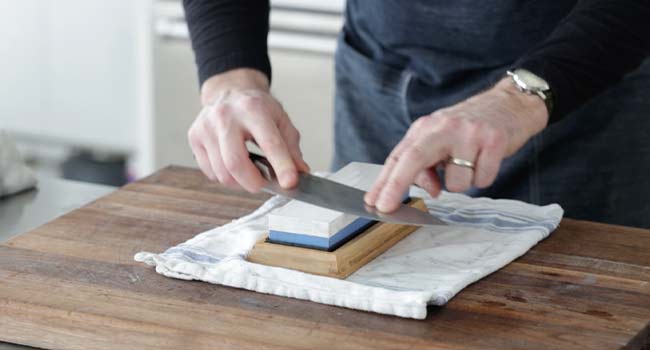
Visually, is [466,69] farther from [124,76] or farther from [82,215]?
[124,76]

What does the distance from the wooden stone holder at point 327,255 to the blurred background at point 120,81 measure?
1.39m

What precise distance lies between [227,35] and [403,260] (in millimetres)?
415

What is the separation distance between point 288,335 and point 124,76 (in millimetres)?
2214

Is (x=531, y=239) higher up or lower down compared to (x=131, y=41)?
higher up

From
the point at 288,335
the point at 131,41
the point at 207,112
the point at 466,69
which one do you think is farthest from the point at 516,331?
the point at 131,41

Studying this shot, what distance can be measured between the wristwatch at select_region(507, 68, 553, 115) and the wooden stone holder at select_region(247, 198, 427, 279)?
202 mm

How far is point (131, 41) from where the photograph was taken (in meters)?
2.99

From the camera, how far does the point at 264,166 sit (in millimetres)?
1143

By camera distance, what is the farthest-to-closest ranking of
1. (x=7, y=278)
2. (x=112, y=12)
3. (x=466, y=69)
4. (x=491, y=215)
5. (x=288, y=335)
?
(x=112, y=12), (x=466, y=69), (x=491, y=215), (x=7, y=278), (x=288, y=335)

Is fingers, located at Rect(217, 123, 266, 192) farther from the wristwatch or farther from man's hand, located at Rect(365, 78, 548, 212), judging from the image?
the wristwatch

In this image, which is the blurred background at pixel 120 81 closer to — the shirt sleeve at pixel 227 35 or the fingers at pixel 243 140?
the shirt sleeve at pixel 227 35

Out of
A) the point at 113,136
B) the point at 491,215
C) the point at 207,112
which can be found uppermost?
the point at 207,112

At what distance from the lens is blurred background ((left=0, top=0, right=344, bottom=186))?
249 cm

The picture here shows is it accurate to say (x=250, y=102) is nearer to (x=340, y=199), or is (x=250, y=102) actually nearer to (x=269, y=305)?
(x=340, y=199)
